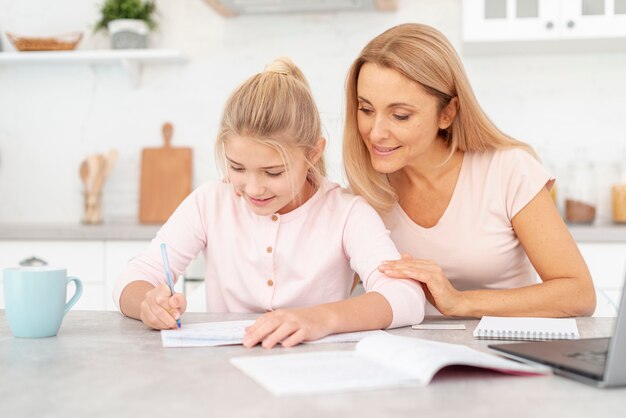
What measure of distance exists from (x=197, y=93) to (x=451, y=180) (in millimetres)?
1976

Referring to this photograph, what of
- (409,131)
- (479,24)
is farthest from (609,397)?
(479,24)

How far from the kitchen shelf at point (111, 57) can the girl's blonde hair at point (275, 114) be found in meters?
1.93

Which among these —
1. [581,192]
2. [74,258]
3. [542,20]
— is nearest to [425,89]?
[542,20]

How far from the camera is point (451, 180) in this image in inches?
80.0

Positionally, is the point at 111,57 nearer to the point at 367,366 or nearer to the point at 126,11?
the point at 126,11

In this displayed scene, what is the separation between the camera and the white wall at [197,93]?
11.5ft

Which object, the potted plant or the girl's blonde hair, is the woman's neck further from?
the potted plant

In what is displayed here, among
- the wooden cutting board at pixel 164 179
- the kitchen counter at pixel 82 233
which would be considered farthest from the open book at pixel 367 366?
the wooden cutting board at pixel 164 179

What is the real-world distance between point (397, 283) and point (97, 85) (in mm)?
2655

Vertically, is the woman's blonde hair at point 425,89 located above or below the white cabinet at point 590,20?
below

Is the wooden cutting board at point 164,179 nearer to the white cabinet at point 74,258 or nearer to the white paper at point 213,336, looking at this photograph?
the white cabinet at point 74,258

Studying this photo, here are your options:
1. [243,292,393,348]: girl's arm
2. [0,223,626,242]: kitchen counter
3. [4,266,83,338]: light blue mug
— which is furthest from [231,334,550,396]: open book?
[0,223,626,242]: kitchen counter

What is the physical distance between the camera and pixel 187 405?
888 millimetres

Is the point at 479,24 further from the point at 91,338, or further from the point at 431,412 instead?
the point at 431,412
